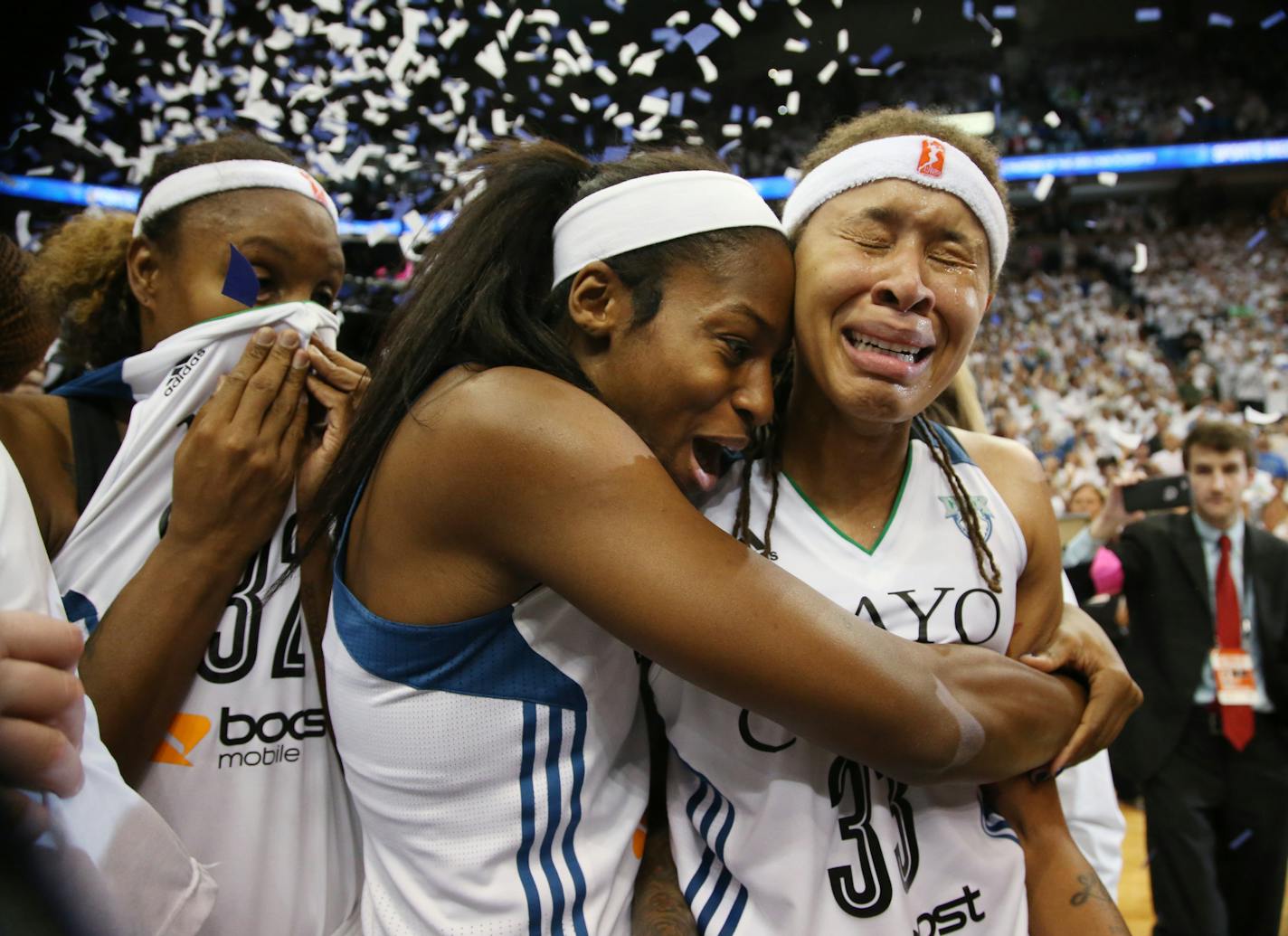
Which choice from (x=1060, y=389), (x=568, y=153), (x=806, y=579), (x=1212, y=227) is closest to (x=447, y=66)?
(x=568, y=153)

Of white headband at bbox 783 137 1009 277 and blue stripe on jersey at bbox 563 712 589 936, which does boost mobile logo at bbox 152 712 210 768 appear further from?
white headband at bbox 783 137 1009 277

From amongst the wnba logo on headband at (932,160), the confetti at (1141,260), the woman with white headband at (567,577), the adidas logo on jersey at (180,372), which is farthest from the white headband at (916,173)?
the confetti at (1141,260)

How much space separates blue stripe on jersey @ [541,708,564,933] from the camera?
132 centimetres

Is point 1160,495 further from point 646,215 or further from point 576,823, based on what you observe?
point 576,823

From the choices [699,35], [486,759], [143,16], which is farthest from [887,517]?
[699,35]

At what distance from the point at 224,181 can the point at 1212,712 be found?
4.05 metres

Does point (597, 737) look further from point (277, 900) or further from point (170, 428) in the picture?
point (170, 428)

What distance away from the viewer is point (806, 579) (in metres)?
1.54

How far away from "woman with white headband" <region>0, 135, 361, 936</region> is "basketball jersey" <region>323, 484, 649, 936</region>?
0.18 metres

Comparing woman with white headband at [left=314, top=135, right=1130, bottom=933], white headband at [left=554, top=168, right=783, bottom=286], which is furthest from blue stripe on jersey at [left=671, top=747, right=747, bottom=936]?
white headband at [left=554, top=168, right=783, bottom=286]

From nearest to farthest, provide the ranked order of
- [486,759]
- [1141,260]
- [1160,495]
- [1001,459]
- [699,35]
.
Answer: [486,759] < [1001,459] < [699,35] < [1160,495] < [1141,260]

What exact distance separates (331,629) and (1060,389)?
1203cm

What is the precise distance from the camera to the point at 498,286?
4.73ft

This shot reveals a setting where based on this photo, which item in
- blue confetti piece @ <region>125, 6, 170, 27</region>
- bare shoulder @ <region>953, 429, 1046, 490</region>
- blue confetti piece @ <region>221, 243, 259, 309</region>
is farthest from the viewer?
blue confetti piece @ <region>125, 6, 170, 27</region>
